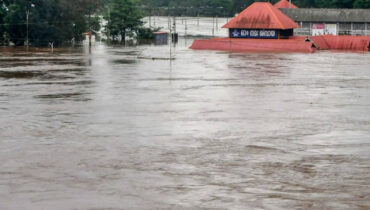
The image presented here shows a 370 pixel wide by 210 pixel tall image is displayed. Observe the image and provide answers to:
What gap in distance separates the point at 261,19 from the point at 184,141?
5589cm

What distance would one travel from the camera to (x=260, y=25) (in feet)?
253

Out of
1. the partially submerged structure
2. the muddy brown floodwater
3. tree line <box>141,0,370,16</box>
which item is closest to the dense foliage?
the partially submerged structure

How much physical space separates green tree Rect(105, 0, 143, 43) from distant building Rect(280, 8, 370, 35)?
21590 mm

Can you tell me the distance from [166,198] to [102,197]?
1532 mm

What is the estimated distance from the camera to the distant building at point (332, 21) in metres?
91.8

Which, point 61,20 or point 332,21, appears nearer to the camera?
point 61,20

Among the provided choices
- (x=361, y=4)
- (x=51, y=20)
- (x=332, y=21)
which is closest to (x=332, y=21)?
(x=332, y=21)

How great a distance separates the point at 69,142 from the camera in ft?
76.0

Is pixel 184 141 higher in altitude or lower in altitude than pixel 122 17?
lower

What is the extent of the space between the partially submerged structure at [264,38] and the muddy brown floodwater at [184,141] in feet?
96.9

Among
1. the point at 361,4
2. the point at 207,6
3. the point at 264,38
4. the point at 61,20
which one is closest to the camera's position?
the point at 264,38

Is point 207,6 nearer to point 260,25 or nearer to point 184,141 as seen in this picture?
point 260,25

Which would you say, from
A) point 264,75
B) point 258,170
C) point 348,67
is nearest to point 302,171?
point 258,170

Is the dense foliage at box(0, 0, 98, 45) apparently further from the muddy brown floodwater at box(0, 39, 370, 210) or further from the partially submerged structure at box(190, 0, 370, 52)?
the muddy brown floodwater at box(0, 39, 370, 210)
